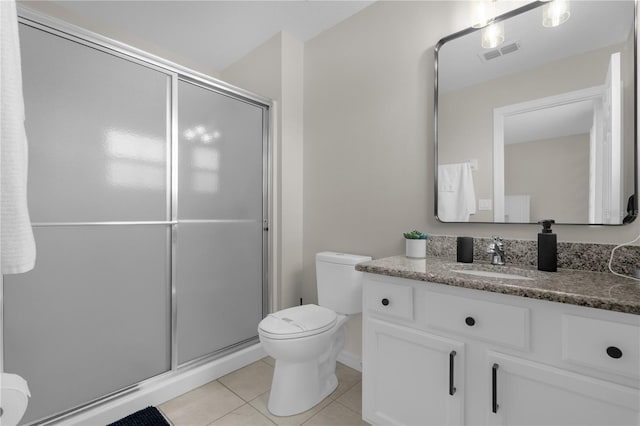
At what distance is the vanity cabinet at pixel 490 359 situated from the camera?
2.91 ft

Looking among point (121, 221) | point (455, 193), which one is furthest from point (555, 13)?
point (121, 221)

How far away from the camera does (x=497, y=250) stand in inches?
57.7

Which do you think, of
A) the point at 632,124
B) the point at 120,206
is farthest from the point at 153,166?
the point at 632,124

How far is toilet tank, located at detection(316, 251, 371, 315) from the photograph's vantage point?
74.9 inches

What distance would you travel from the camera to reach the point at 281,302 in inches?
93.3

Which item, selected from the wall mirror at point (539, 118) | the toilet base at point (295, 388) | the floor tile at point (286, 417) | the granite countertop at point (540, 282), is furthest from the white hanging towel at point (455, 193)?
the floor tile at point (286, 417)

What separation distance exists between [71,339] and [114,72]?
1.38 metres

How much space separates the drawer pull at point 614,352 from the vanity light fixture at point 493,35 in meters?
1.43

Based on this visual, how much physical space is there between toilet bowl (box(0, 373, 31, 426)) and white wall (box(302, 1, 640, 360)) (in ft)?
5.61

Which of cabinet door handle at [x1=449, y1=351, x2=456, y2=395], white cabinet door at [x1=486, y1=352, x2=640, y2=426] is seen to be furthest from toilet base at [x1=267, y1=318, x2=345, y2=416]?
white cabinet door at [x1=486, y1=352, x2=640, y2=426]

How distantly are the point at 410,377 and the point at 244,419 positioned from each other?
3.07ft

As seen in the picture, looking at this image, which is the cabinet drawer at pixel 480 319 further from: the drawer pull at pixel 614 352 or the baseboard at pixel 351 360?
the baseboard at pixel 351 360

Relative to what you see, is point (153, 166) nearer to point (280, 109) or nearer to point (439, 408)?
point (280, 109)

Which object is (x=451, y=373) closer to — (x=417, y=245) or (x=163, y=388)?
(x=417, y=245)
